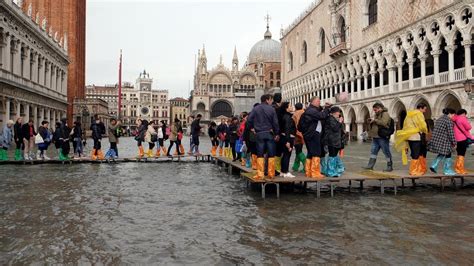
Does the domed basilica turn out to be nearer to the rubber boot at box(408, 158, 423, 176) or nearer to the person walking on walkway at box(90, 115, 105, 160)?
the person walking on walkway at box(90, 115, 105, 160)

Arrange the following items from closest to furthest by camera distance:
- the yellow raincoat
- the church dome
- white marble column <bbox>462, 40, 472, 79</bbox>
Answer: the yellow raincoat
white marble column <bbox>462, 40, 472, 79</bbox>
the church dome

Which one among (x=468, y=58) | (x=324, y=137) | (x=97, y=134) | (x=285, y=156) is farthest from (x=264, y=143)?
(x=468, y=58)

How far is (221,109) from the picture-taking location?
3976 inches

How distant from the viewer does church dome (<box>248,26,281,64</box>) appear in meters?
111

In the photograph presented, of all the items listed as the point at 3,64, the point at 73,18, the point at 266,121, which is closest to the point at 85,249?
the point at 266,121

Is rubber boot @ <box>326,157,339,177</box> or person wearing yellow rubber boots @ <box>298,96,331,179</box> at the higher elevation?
person wearing yellow rubber boots @ <box>298,96,331,179</box>

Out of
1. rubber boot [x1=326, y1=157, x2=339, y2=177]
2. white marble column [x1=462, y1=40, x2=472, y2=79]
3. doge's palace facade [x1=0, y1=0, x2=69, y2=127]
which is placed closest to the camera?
rubber boot [x1=326, y1=157, x2=339, y2=177]

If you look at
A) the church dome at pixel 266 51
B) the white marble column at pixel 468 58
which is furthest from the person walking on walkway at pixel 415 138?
the church dome at pixel 266 51

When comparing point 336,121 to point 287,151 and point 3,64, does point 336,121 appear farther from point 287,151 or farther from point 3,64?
point 3,64

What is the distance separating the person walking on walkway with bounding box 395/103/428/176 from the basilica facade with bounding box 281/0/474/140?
1245cm

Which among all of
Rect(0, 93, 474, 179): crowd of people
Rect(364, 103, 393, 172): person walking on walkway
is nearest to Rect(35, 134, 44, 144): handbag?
Rect(0, 93, 474, 179): crowd of people

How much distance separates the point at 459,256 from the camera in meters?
4.40

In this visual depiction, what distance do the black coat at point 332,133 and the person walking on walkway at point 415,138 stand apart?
169 cm

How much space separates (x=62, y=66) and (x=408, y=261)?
55.4m
